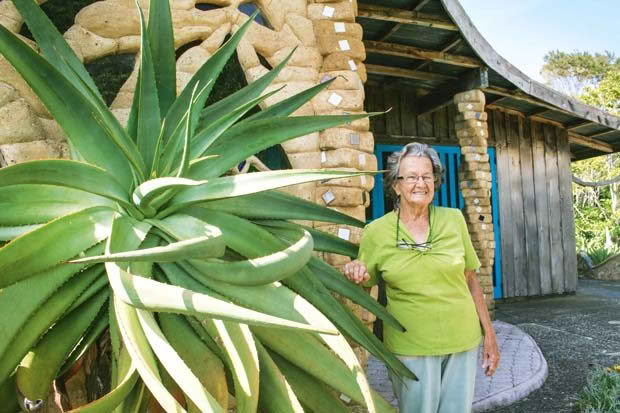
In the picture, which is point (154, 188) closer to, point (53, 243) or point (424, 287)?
point (53, 243)

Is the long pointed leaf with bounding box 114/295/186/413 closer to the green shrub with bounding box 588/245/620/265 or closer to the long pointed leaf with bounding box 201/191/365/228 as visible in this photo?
the long pointed leaf with bounding box 201/191/365/228

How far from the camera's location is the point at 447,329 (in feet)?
6.43

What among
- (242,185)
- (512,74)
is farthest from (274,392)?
(512,74)

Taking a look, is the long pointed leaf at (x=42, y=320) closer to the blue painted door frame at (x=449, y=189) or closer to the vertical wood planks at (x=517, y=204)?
the blue painted door frame at (x=449, y=189)

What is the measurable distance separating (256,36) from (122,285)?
175 cm

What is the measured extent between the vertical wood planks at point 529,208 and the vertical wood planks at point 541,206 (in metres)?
0.08

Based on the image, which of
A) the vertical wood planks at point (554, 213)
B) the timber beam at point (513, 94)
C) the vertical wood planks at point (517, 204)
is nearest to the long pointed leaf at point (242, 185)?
the timber beam at point (513, 94)

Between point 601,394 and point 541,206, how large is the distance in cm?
531

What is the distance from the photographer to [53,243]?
4.10 ft

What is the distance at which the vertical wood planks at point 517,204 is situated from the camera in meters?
7.76

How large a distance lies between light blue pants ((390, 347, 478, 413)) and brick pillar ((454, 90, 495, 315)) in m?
3.83

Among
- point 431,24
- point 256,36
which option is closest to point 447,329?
point 256,36

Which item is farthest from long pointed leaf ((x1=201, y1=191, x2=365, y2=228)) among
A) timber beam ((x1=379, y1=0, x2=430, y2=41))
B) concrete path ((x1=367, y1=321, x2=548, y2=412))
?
timber beam ((x1=379, y1=0, x2=430, y2=41))

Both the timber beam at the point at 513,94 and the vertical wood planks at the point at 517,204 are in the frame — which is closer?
the timber beam at the point at 513,94
